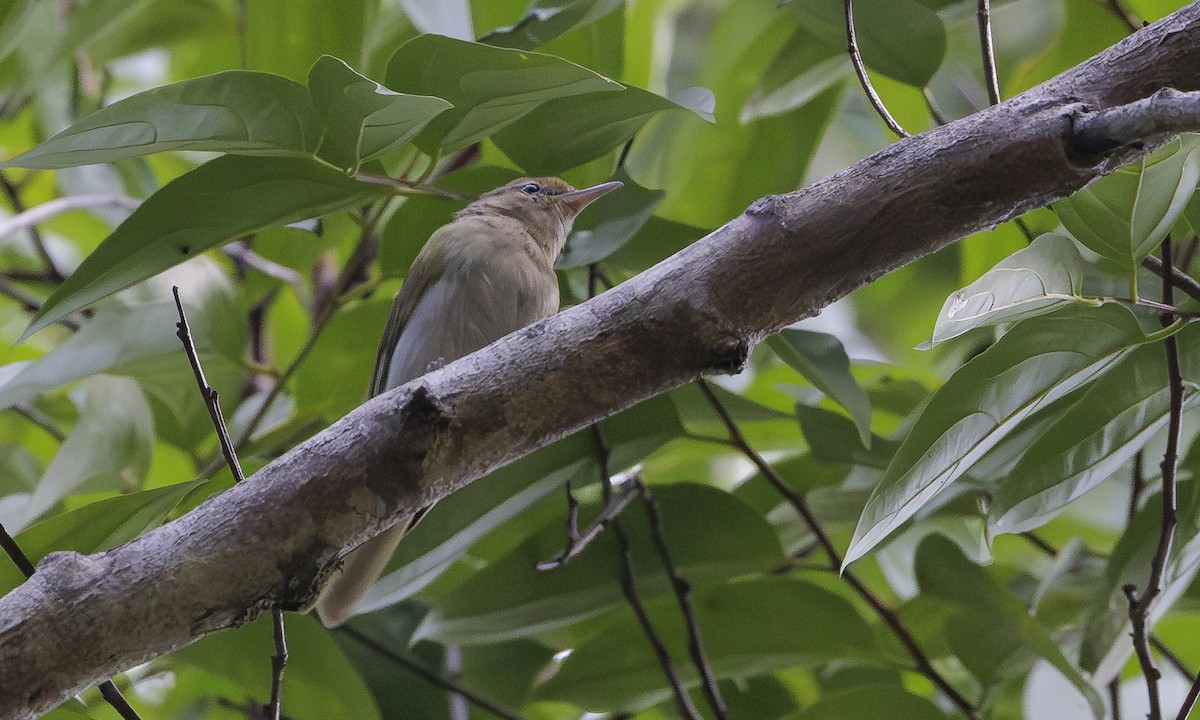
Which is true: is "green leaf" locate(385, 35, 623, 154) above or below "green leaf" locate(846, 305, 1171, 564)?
above

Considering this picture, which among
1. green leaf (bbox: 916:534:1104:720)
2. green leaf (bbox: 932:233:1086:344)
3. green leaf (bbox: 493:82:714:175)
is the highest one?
green leaf (bbox: 493:82:714:175)

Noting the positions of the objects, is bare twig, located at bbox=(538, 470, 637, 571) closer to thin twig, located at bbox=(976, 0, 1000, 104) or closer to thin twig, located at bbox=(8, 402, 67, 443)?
thin twig, located at bbox=(976, 0, 1000, 104)

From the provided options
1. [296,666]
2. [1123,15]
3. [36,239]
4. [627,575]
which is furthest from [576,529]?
[36,239]

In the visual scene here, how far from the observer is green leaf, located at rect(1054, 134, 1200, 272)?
103 centimetres

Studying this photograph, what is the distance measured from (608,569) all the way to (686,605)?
6.4 inches

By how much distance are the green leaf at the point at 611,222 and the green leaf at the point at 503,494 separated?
239 mm

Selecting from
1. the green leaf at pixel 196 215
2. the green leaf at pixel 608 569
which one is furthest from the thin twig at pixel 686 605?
the green leaf at pixel 196 215

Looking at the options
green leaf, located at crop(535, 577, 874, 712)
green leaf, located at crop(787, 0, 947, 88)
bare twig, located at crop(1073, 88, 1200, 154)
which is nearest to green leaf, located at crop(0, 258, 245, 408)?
green leaf, located at crop(535, 577, 874, 712)

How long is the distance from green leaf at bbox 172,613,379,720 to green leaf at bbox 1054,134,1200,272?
3.48 ft

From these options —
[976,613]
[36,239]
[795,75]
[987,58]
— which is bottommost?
[976,613]

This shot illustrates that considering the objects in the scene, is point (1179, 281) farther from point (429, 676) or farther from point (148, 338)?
point (148, 338)

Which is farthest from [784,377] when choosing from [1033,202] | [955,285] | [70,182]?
[70,182]

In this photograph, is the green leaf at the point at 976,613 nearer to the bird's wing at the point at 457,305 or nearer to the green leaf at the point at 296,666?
the bird's wing at the point at 457,305

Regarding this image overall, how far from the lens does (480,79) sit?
1237 millimetres
